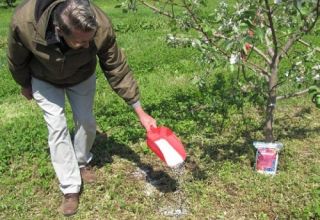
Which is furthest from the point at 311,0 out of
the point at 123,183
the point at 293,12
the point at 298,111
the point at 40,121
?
the point at 40,121

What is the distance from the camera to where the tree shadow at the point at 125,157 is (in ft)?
13.8

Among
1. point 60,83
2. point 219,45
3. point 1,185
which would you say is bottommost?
point 1,185

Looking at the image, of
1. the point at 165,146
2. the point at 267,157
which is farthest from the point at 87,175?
the point at 267,157

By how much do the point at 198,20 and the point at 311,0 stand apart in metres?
1.24

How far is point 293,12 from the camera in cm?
350

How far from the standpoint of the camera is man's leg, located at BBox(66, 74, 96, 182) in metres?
3.90

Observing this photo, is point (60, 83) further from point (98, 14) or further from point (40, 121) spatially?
point (40, 121)

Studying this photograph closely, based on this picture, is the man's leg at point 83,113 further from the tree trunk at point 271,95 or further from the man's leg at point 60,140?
the tree trunk at point 271,95

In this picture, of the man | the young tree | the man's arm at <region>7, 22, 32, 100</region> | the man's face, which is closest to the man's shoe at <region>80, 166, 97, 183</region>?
the man

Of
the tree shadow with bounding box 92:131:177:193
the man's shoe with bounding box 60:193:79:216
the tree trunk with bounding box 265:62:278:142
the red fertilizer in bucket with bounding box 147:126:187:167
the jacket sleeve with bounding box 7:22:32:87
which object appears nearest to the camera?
the jacket sleeve with bounding box 7:22:32:87

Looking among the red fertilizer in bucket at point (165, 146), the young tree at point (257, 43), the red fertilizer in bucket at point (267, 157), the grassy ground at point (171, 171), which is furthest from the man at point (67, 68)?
the red fertilizer in bucket at point (267, 157)

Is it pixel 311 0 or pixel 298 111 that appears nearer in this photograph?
pixel 311 0

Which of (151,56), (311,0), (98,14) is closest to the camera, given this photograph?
(311,0)

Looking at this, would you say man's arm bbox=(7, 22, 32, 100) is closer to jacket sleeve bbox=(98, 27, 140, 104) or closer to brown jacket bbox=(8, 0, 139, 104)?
brown jacket bbox=(8, 0, 139, 104)
